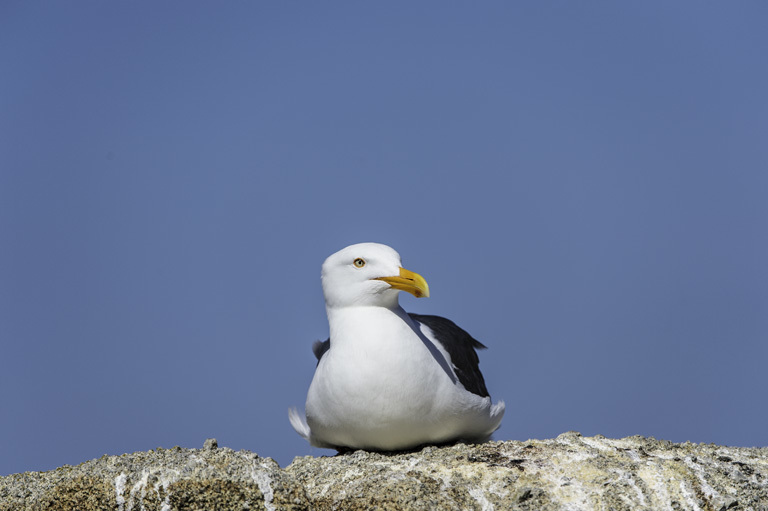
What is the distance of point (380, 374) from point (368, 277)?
76cm

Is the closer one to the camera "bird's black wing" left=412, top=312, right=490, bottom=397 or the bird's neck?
the bird's neck

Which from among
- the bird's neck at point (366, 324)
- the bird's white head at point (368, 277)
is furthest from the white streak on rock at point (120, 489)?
the bird's white head at point (368, 277)

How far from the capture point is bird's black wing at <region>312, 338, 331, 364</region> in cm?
846

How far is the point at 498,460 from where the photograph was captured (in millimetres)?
6883

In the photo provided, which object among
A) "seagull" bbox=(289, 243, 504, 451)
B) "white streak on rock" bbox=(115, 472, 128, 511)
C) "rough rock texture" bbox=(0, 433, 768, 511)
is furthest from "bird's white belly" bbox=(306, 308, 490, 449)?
"white streak on rock" bbox=(115, 472, 128, 511)

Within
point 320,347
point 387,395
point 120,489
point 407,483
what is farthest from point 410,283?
point 120,489

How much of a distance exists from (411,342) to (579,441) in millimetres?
1564

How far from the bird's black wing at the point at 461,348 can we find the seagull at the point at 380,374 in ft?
0.11

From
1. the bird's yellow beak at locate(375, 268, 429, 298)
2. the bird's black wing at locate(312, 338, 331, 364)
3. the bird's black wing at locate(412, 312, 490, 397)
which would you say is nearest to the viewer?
the bird's yellow beak at locate(375, 268, 429, 298)

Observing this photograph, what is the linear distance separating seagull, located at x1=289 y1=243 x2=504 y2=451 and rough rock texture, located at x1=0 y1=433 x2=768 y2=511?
12.1 inches

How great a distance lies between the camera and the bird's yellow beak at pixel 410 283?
23.2 ft

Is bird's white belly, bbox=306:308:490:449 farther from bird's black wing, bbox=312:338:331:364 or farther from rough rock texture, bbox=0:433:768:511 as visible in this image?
bird's black wing, bbox=312:338:331:364

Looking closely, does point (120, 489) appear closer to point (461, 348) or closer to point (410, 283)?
point (410, 283)

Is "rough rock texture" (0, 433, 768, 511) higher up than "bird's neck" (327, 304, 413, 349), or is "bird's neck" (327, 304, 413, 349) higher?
"bird's neck" (327, 304, 413, 349)
